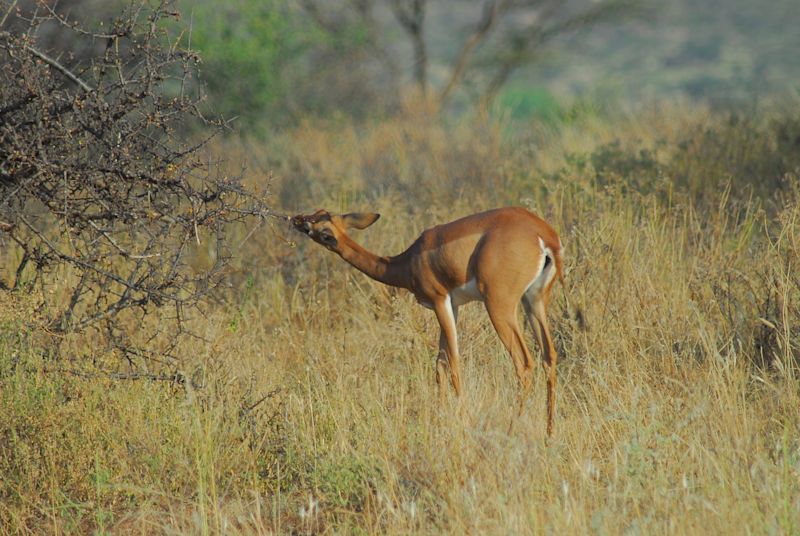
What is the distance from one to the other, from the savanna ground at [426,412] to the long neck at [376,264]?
51cm

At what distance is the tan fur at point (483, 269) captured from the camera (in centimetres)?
554

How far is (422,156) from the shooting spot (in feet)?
41.3

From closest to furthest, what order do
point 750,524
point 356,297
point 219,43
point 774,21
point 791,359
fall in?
point 750,524 < point 791,359 < point 356,297 < point 219,43 < point 774,21

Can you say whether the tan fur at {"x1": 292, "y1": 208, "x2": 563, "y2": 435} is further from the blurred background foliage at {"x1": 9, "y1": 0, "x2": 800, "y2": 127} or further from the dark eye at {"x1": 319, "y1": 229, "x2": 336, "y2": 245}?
the blurred background foliage at {"x1": 9, "y1": 0, "x2": 800, "y2": 127}

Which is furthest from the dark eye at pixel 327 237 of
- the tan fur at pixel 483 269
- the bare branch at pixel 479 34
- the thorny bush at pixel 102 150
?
the bare branch at pixel 479 34

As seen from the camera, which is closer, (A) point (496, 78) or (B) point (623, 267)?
(B) point (623, 267)

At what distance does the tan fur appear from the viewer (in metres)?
5.54

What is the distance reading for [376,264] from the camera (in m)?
6.08

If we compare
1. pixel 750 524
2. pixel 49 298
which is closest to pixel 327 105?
pixel 49 298

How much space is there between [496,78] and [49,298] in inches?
730

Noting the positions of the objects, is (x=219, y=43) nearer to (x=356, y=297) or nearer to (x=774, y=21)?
(x=356, y=297)

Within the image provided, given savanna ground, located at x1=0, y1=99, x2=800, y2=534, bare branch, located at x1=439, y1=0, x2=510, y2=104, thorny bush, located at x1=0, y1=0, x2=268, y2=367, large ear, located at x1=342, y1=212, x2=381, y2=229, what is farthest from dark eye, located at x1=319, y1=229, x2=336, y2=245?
bare branch, located at x1=439, y1=0, x2=510, y2=104

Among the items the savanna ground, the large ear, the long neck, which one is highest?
the large ear

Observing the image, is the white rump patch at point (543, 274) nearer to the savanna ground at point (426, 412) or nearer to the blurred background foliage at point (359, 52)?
the savanna ground at point (426, 412)
